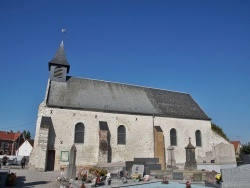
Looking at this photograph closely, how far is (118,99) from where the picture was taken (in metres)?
23.7

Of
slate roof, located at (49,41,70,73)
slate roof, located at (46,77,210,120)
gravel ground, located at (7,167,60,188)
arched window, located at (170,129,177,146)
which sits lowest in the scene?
gravel ground, located at (7,167,60,188)

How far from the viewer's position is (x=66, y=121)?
777 inches

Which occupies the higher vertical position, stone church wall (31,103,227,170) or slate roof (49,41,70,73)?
slate roof (49,41,70,73)

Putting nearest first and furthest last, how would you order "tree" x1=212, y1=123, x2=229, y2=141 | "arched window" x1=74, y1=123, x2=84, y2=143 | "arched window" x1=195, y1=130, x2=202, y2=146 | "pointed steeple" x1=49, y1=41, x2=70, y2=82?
"arched window" x1=74, y1=123, x2=84, y2=143 < "pointed steeple" x1=49, y1=41, x2=70, y2=82 < "arched window" x1=195, y1=130, x2=202, y2=146 < "tree" x1=212, y1=123, x2=229, y2=141

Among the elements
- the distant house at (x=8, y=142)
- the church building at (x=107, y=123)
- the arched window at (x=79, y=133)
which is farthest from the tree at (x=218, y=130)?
the distant house at (x=8, y=142)

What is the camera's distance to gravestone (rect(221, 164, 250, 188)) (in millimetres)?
3930

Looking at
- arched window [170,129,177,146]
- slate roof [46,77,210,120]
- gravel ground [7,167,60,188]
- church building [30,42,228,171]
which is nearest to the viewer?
gravel ground [7,167,60,188]

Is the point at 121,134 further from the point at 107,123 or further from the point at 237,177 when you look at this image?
the point at 237,177

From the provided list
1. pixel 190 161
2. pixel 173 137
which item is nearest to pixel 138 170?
pixel 190 161

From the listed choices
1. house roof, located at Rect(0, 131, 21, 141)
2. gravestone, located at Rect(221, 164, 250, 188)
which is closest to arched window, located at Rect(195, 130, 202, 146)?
gravestone, located at Rect(221, 164, 250, 188)

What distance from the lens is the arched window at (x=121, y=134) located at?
21.5 meters

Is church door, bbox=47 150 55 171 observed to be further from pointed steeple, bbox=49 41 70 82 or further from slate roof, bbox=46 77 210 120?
pointed steeple, bbox=49 41 70 82

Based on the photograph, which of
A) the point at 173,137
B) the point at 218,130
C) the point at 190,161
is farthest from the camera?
the point at 218,130

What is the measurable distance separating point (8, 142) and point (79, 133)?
4832 cm
